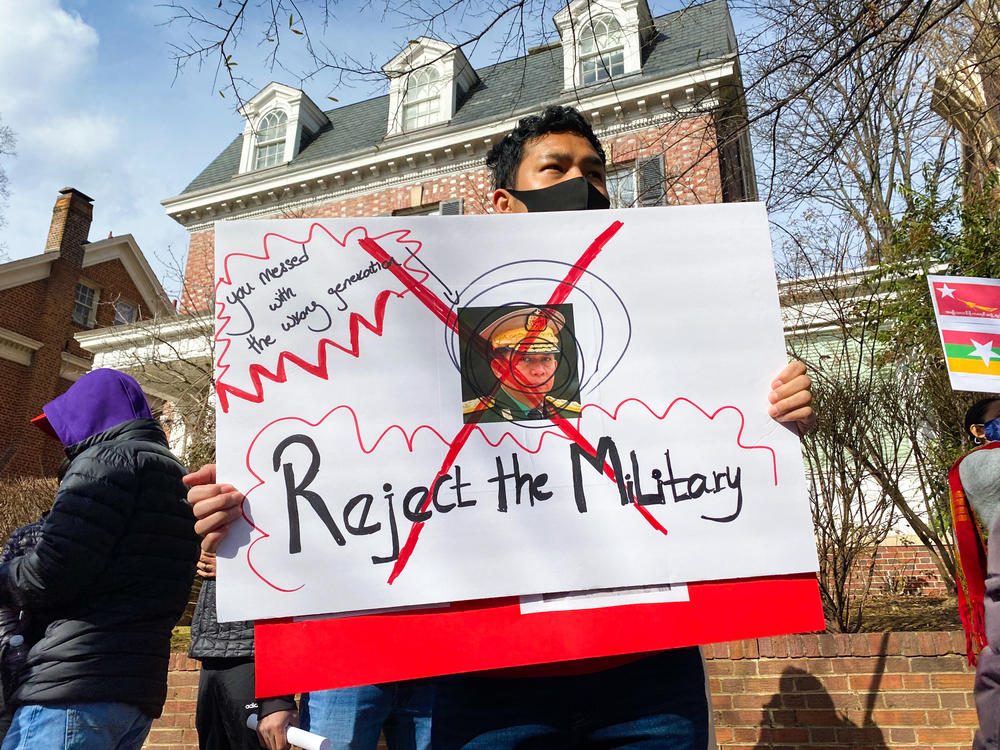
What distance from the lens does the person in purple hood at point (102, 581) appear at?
6.44 feet

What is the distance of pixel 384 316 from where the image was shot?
141 centimetres

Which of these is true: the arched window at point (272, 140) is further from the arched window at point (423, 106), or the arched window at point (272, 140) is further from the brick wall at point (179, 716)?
the brick wall at point (179, 716)

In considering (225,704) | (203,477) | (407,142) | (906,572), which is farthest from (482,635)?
(407,142)

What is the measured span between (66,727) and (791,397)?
6.96ft

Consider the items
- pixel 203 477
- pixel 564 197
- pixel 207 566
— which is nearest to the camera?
pixel 203 477

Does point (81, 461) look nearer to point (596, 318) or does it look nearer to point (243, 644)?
point (243, 644)

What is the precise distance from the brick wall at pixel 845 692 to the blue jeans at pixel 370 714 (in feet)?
6.29

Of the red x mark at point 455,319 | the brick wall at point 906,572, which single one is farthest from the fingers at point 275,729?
the brick wall at point 906,572

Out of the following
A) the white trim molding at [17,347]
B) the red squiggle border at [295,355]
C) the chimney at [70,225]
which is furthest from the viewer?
the chimney at [70,225]

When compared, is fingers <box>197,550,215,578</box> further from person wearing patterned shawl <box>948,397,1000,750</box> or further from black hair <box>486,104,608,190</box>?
person wearing patterned shawl <box>948,397,1000,750</box>

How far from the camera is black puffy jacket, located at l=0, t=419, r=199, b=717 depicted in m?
1.98

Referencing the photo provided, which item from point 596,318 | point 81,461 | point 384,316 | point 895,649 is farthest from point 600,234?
point 895,649

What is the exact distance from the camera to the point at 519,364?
1.38 metres

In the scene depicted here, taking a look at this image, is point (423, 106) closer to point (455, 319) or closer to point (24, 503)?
point (24, 503)
